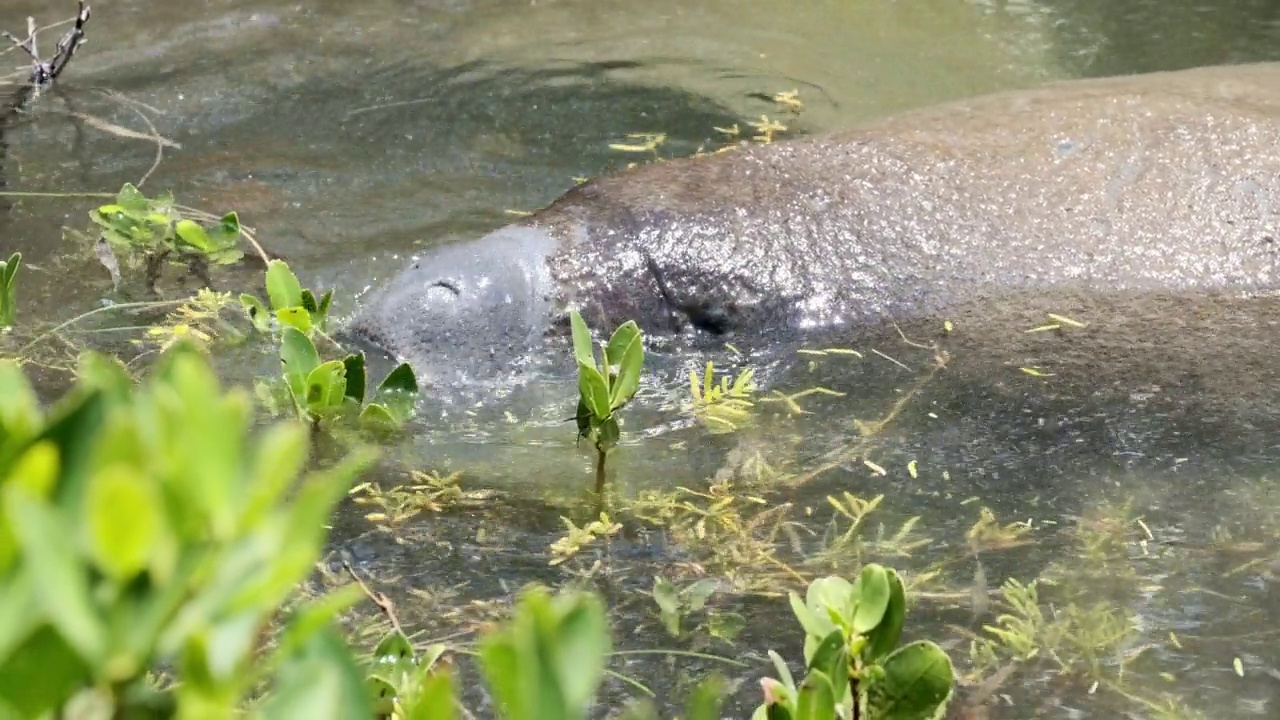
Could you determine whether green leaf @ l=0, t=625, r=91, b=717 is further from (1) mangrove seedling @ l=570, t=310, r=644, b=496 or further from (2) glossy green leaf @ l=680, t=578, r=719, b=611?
(1) mangrove seedling @ l=570, t=310, r=644, b=496

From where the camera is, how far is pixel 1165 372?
8.83 ft

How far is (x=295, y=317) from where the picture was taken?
2.64 metres

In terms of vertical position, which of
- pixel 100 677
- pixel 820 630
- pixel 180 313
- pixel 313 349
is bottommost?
pixel 180 313

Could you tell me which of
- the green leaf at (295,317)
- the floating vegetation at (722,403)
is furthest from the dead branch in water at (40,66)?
the floating vegetation at (722,403)

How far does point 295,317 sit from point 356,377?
257 mm

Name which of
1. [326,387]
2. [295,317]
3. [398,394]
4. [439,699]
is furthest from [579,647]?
[295,317]

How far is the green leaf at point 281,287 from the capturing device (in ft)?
8.86

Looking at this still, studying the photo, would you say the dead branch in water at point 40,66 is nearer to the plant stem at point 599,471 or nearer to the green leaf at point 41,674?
the plant stem at point 599,471

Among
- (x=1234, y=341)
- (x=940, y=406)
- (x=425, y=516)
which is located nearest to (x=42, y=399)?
(x=425, y=516)

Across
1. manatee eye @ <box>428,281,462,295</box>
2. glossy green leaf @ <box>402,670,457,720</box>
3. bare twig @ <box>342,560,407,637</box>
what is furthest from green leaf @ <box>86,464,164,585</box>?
manatee eye @ <box>428,281,462,295</box>

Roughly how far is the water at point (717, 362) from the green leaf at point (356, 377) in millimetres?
158

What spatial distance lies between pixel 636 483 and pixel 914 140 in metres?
1.61

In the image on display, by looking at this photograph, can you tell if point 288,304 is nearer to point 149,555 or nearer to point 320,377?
point 320,377

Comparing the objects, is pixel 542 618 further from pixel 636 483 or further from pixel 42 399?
pixel 42 399
